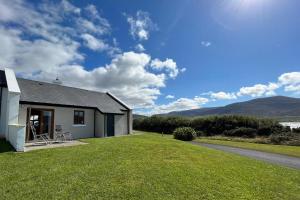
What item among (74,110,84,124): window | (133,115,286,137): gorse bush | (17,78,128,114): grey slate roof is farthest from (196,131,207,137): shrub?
(74,110,84,124): window

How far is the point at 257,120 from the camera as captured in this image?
1228 inches

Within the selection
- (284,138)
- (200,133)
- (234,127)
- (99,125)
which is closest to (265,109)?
(234,127)

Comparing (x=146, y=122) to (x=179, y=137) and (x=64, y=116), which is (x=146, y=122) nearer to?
(x=179, y=137)

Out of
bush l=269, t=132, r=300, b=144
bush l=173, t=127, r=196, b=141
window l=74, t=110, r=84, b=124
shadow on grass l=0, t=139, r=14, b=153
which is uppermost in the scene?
window l=74, t=110, r=84, b=124

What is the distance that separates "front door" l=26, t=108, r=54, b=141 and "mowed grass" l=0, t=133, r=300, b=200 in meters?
5.18

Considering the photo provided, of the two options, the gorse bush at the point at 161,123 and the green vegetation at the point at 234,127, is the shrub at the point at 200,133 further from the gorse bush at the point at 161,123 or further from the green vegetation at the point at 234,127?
the gorse bush at the point at 161,123

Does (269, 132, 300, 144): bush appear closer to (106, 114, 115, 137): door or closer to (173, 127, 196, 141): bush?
(173, 127, 196, 141): bush

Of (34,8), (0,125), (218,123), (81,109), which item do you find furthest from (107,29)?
(218,123)

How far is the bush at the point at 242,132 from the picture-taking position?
1181 inches

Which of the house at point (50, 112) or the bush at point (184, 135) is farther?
the bush at point (184, 135)

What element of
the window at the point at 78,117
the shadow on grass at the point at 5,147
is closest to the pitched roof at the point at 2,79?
the shadow on grass at the point at 5,147

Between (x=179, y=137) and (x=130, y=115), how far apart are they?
6652 millimetres

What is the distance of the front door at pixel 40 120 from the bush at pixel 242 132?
2548cm

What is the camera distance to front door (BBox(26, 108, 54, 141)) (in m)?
14.9
